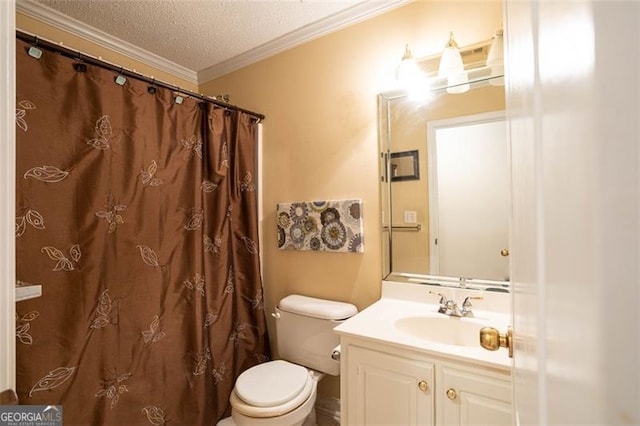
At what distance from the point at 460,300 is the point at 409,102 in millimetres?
1039

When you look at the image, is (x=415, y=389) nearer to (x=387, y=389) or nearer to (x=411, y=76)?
(x=387, y=389)

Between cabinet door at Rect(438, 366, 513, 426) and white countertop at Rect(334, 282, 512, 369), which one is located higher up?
white countertop at Rect(334, 282, 512, 369)

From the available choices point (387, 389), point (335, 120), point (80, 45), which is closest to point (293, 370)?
point (387, 389)

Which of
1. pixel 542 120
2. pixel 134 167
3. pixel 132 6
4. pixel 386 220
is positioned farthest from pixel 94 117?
pixel 542 120

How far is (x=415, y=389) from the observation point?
108 cm

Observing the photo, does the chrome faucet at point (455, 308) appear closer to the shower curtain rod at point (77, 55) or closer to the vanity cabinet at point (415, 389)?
the vanity cabinet at point (415, 389)

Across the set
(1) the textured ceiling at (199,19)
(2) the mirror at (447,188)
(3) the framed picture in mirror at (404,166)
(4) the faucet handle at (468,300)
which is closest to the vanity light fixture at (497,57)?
(2) the mirror at (447,188)

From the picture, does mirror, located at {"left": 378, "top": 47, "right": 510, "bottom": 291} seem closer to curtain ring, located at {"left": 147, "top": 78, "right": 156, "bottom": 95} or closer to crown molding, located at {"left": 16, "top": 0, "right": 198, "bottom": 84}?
curtain ring, located at {"left": 147, "top": 78, "right": 156, "bottom": 95}

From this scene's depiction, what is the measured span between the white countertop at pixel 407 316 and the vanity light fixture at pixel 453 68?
0.99 metres

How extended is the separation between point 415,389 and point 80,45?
259 centimetres

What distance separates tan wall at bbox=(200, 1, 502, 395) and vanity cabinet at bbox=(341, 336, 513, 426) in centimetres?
53

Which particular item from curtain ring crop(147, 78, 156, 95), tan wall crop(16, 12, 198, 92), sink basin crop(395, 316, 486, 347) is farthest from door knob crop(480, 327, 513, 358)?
tan wall crop(16, 12, 198, 92)

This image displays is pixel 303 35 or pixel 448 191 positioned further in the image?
pixel 303 35

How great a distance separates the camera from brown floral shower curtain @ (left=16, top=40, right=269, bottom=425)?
3.93ft
